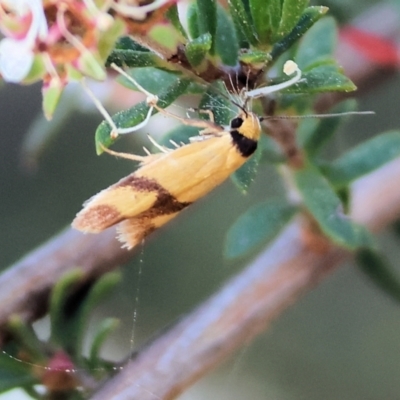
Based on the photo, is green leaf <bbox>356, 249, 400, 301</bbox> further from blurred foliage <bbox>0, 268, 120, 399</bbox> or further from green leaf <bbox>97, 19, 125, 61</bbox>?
green leaf <bbox>97, 19, 125, 61</bbox>

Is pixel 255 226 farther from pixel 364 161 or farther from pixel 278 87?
pixel 278 87

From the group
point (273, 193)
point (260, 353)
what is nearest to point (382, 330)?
point (260, 353)

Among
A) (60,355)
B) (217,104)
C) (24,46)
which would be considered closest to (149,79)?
(217,104)

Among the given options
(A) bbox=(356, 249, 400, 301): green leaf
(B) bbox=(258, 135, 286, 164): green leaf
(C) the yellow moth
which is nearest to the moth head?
(C) the yellow moth

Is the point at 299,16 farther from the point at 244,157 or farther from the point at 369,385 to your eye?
the point at 369,385

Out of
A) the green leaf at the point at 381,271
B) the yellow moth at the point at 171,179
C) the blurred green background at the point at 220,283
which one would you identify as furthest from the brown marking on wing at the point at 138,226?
the green leaf at the point at 381,271

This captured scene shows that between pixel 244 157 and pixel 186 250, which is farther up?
pixel 244 157
